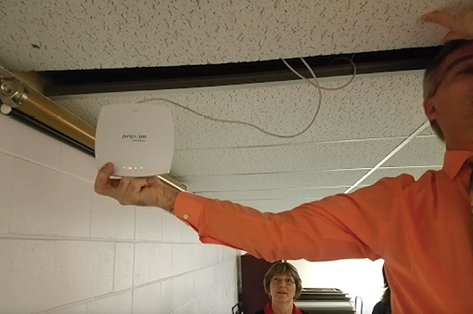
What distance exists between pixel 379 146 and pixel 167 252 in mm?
1224

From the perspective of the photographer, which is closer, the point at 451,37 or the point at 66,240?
the point at 451,37

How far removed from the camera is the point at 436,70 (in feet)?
2.55

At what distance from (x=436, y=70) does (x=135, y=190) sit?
674 millimetres

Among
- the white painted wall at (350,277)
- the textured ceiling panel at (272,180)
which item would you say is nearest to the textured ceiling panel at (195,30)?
the textured ceiling panel at (272,180)

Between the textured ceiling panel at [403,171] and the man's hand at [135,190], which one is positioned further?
the textured ceiling panel at [403,171]

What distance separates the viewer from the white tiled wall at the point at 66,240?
32.2 inches

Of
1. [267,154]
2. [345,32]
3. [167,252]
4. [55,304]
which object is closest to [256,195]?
[167,252]

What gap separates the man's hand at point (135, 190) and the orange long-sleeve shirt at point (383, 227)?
0.03m

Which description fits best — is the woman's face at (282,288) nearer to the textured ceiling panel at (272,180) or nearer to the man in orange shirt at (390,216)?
the textured ceiling panel at (272,180)

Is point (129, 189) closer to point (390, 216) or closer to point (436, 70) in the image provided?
point (390, 216)

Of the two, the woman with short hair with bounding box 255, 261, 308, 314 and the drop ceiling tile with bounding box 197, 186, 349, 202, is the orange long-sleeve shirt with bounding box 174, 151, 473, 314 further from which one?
the woman with short hair with bounding box 255, 261, 308, 314

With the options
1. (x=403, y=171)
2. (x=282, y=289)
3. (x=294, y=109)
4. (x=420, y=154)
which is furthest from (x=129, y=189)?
(x=282, y=289)

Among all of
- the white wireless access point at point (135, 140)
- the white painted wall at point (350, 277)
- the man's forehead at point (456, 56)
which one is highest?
the man's forehead at point (456, 56)

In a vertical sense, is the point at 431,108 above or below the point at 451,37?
below
